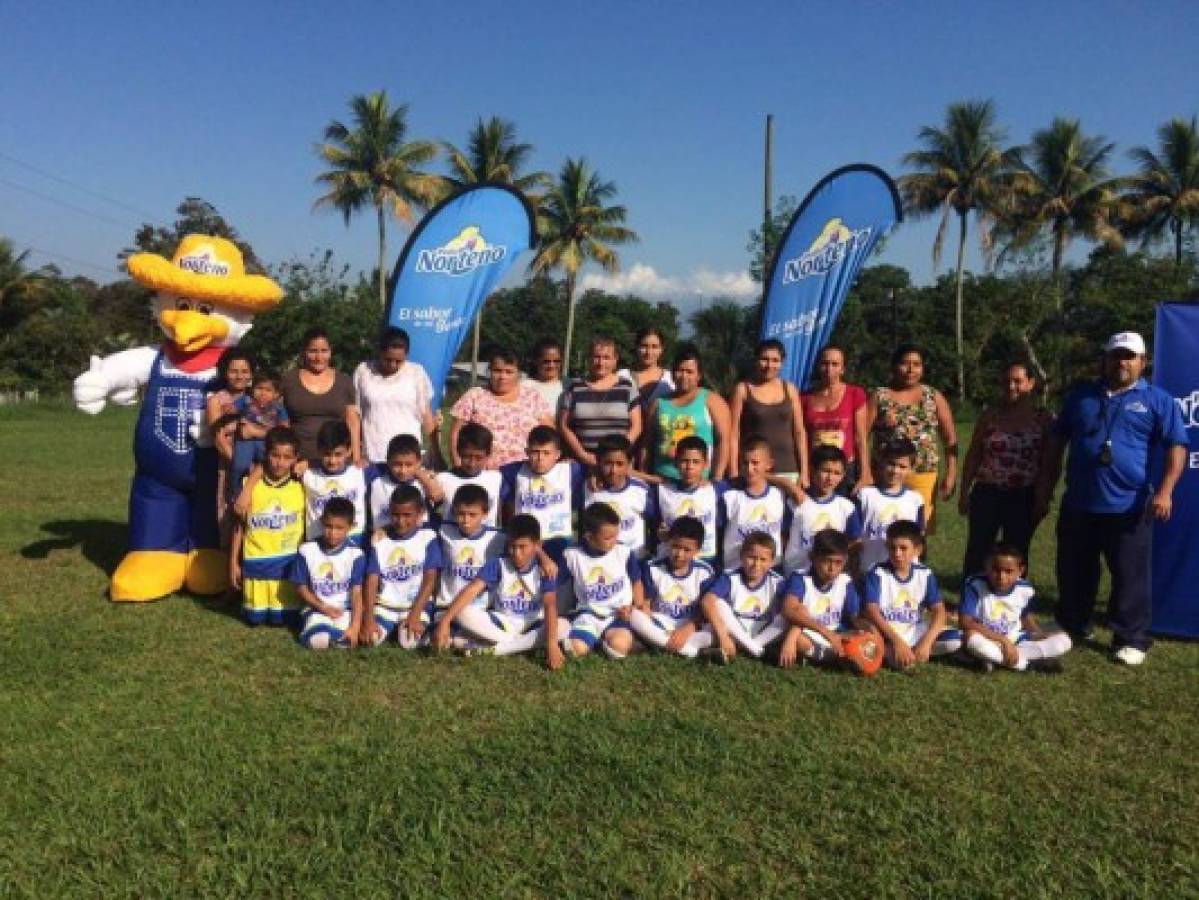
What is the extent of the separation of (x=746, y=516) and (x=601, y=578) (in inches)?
36.4

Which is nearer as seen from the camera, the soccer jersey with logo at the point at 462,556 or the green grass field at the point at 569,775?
the green grass field at the point at 569,775

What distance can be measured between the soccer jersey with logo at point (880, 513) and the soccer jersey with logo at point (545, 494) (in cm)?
167

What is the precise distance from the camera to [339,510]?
5066 millimetres

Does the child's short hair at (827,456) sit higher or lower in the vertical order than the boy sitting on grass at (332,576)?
higher

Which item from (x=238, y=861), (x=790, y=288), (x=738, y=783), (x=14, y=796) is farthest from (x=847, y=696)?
(x=790, y=288)

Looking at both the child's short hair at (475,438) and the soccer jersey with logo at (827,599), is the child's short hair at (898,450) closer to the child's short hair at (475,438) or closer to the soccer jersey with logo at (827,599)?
the soccer jersey with logo at (827,599)

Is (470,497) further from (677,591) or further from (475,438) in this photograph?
(677,591)

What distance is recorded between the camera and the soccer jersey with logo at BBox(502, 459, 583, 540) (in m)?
5.32

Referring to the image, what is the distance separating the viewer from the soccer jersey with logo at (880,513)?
17.1 ft

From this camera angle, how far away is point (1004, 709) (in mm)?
4180

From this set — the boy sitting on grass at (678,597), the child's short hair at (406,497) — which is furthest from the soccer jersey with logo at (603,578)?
the child's short hair at (406,497)

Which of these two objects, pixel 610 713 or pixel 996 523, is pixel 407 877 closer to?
pixel 610 713

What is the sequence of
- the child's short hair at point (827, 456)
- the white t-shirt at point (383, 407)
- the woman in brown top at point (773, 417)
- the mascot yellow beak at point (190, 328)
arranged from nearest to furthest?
the child's short hair at point (827, 456)
the woman in brown top at point (773, 417)
the white t-shirt at point (383, 407)
the mascot yellow beak at point (190, 328)

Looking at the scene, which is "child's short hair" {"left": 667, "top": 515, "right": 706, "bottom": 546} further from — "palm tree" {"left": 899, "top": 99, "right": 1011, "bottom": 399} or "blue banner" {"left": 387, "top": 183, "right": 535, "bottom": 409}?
"palm tree" {"left": 899, "top": 99, "right": 1011, "bottom": 399}
